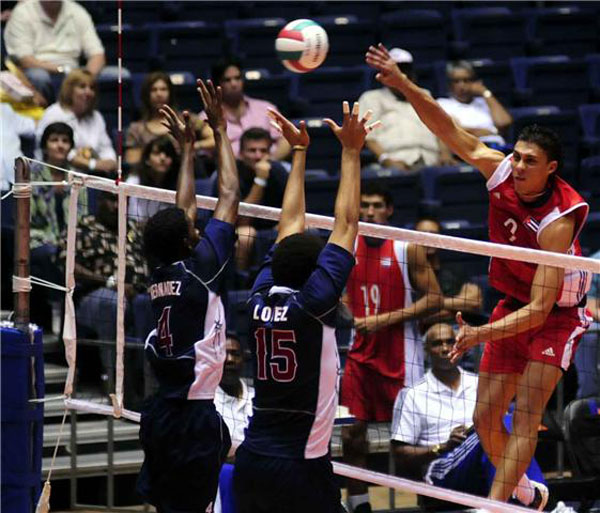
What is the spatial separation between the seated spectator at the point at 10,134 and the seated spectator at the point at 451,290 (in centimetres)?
296

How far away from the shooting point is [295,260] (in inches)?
238

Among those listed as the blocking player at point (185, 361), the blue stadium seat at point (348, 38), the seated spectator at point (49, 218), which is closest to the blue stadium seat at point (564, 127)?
the blue stadium seat at point (348, 38)

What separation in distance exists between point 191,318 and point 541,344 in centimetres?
179

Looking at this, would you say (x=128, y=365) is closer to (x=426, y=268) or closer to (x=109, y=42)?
(x=426, y=268)

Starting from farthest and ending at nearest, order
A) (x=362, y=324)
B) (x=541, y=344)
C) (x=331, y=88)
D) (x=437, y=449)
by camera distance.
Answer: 1. (x=331, y=88)
2. (x=362, y=324)
3. (x=437, y=449)
4. (x=541, y=344)

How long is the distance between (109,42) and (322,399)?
23.8ft

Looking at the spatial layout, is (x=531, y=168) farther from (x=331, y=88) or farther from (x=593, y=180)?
(x=331, y=88)

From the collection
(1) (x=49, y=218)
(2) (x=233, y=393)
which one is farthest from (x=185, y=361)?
(1) (x=49, y=218)

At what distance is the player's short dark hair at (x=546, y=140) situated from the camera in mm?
6914

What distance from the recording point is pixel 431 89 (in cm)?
1270

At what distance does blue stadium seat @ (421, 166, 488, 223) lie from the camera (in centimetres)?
1107

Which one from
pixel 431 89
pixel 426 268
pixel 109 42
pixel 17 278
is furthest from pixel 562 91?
pixel 17 278

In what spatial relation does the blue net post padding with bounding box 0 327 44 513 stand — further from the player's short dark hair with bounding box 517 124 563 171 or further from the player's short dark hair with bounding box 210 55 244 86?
the player's short dark hair with bounding box 210 55 244 86

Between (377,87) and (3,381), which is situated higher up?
(377,87)
